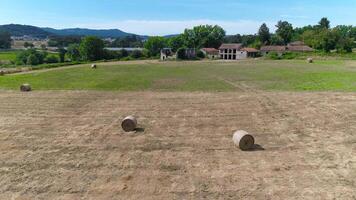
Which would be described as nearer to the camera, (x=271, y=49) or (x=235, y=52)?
(x=235, y=52)

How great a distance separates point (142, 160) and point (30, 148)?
4493 millimetres

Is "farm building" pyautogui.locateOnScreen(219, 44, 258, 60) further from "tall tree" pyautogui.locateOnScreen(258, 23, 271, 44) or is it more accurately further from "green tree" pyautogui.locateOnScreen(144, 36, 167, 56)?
"green tree" pyautogui.locateOnScreen(144, 36, 167, 56)

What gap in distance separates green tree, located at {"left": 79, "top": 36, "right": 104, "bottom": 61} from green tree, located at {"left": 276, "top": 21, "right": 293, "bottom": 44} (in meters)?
77.2

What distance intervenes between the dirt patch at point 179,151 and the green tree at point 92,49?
3211 inches

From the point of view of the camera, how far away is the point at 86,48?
101 metres

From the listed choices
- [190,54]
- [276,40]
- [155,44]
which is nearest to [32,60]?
[190,54]

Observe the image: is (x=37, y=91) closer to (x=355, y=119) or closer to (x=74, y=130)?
(x=74, y=130)

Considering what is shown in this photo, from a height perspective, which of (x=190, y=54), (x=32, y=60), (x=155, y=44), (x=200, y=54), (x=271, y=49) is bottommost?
(x=32, y=60)

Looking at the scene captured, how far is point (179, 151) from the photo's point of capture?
12.6 m

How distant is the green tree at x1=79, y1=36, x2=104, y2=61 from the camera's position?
331ft

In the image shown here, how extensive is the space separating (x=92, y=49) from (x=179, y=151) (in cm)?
9321

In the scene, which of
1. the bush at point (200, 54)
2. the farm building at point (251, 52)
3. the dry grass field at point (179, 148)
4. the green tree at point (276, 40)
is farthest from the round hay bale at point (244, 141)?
the green tree at point (276, 40)

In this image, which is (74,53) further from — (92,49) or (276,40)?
(276,40)

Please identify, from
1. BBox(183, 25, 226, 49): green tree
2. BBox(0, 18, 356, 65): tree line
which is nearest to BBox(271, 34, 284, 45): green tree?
BBox(0, 18, 356, 65): tree line
